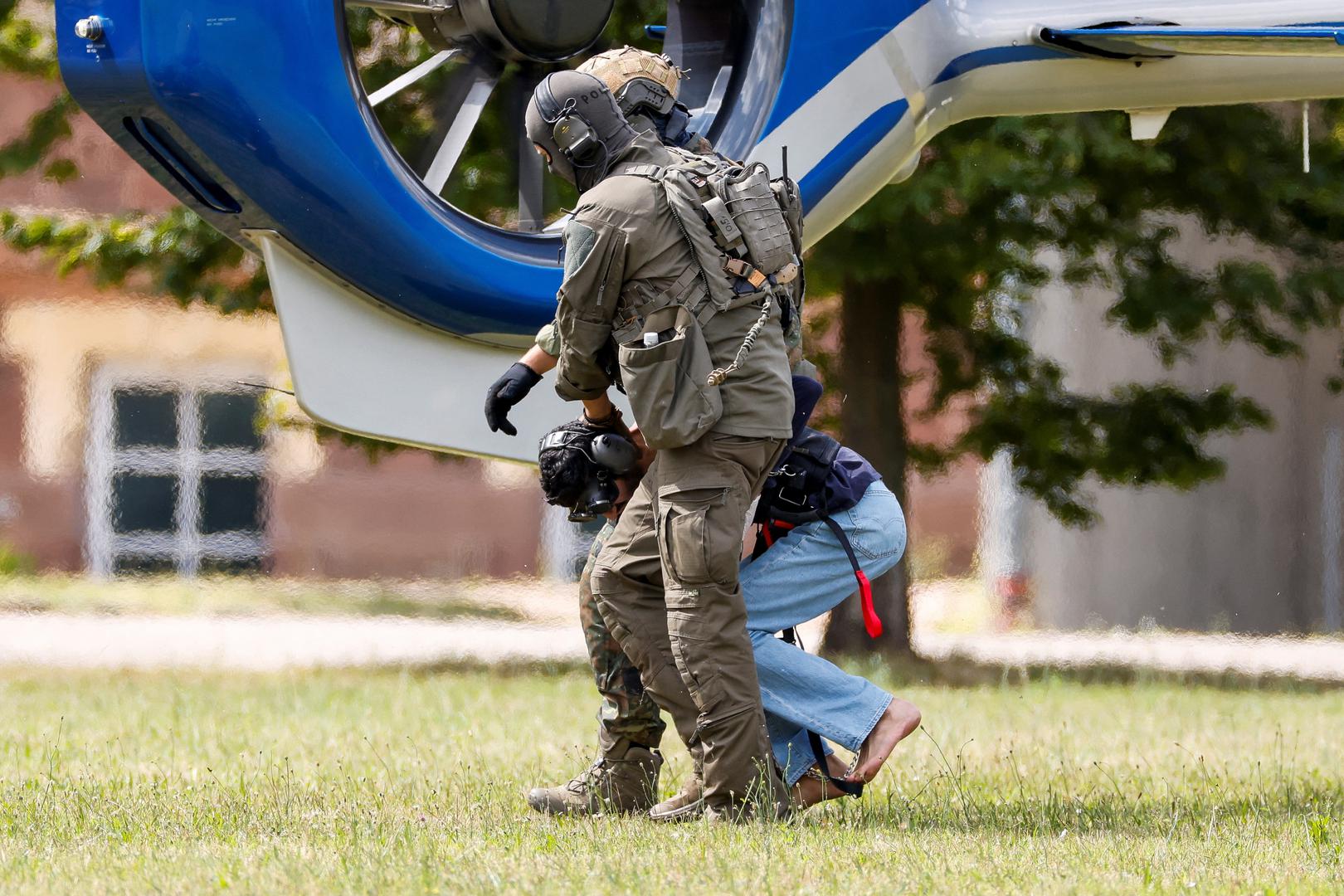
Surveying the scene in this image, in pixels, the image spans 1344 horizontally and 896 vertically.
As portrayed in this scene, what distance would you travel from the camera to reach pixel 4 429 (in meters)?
13.6

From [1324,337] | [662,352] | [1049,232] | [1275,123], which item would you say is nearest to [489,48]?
[662,352]

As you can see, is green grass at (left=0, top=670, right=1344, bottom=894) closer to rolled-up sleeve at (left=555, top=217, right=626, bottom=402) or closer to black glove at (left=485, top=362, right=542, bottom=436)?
black glove at (left=485, top=362, right=542, bottom=436)

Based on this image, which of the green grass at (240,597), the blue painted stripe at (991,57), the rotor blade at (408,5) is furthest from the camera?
the green grass at (240,597)

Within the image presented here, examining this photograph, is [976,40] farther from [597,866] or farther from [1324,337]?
[1324,337]

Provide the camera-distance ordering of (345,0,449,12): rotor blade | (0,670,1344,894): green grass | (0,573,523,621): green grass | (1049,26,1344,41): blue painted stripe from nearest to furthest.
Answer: (0,670,1344,894): green grass, (345,0,449,12): rotor blade, (1049,26,1344,41): blue painted stripe, (0,573,523,621): green grass

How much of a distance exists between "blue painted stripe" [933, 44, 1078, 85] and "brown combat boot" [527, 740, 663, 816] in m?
2.51

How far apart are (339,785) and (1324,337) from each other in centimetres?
854

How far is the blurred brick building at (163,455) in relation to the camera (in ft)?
38.5

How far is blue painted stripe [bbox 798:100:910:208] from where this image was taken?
5.45 m

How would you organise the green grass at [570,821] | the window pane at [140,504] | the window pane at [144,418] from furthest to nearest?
the window pane at [140,504] < the window pane at [144,418] < the green grass at [570,821]

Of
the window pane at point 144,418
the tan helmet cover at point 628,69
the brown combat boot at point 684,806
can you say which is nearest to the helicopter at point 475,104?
the tan helmet cover at point 628,69

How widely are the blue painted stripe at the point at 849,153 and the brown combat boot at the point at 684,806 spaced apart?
2025 mm

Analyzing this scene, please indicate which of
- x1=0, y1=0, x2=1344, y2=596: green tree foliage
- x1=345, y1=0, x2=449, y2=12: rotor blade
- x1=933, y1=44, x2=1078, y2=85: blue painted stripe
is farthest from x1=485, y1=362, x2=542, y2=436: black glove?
x1=0, y1=0, x2=1344, y2=596: green tree foliage

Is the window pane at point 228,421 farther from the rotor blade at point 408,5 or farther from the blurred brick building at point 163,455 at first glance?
the rotor blade at point 408,5
